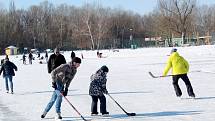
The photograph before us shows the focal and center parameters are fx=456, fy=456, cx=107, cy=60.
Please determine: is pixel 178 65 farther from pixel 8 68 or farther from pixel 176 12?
pixel 176 12

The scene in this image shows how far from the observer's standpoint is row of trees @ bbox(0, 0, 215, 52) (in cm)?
9044

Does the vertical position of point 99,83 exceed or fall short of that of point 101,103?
it exceeds it

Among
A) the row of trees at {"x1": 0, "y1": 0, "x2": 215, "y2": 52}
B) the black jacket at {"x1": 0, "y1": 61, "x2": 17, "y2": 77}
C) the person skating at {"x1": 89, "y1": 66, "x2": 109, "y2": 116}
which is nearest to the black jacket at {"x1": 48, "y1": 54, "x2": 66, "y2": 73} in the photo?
the black jacket at {"x1": 0, "y1": 61, "x2": 17, "y2": 77}

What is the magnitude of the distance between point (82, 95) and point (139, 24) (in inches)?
4514

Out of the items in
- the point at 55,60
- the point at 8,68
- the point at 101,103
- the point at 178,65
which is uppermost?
the point at 55,60

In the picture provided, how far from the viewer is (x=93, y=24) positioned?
332 feet

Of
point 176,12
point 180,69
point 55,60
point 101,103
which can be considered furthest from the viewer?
point 176,12

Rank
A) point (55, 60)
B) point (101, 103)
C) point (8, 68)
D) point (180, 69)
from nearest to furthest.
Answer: point (101, 103) < point (180, 69) < point (55, 60) < point (8, 68)

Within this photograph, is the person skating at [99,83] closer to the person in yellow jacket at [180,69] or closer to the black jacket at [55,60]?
the person in yellow jacket at [180,69]

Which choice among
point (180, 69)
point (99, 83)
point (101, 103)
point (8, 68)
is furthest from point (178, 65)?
point (8, 68)

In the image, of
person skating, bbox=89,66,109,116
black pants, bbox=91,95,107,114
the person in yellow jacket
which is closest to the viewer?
person skating, bbox=89,66,109,116

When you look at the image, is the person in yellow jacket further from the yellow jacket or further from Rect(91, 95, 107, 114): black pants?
Rect(91, 95, 107, 114): black pants

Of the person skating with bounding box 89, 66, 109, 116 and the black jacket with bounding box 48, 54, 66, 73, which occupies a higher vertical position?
the black jacket with bounding box 48, 54, 66, 73

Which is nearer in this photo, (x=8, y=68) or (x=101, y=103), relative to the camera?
(x=101, y=103)
